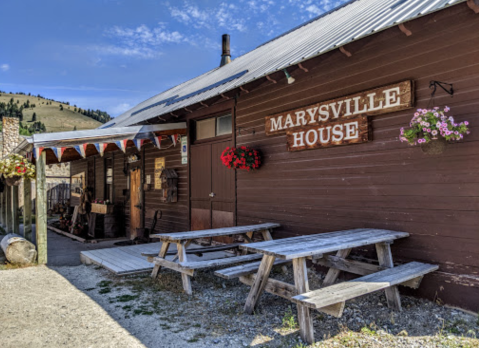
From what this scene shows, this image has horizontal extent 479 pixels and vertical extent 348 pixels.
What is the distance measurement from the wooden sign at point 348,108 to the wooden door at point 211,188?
59.2 inches

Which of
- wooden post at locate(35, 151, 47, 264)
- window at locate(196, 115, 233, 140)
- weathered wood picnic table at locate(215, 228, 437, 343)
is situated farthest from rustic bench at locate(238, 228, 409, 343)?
wooden post at locate(35, 151, 47, 264)

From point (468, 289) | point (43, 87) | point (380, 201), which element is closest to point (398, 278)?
point (468, 289)

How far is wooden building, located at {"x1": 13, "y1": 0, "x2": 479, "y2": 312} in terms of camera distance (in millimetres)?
3451

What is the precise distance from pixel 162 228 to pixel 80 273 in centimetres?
317

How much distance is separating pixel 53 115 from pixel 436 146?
8464 centimetres

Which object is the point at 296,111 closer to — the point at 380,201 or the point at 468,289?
the point at 380,201

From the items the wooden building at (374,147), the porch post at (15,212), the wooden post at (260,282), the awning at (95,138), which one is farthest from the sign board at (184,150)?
the wooden post at (260,282)

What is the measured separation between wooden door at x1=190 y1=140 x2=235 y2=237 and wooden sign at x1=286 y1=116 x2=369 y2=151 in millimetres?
1678

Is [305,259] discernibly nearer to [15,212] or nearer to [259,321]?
[259,321]

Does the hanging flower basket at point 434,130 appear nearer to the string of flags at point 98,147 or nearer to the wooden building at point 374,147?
the wooden building at point 374,147

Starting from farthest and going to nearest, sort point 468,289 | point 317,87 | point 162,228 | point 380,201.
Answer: point 162,228 < point 317,87 < point 380,201 < point 468,289

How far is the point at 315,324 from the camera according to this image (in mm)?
3301

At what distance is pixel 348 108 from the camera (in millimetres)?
4449

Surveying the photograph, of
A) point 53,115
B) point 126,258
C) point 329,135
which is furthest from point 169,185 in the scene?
point 53,115
